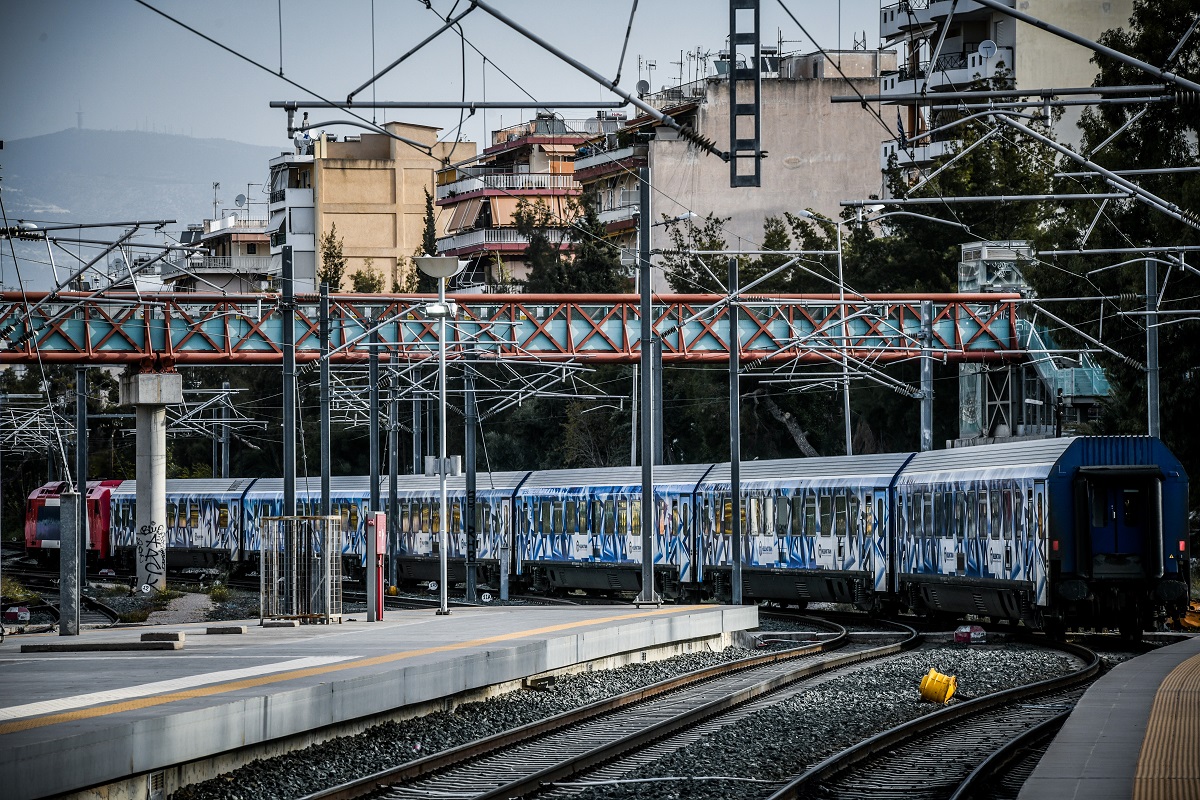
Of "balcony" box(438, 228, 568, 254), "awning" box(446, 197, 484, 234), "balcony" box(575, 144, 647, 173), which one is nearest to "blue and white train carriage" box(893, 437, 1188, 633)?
"balcony" box(575, 144, 647, 173)

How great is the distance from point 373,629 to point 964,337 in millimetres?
37910

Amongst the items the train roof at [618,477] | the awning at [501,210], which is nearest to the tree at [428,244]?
the awning at [501,210]

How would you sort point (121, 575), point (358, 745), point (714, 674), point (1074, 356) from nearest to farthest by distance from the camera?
point (358, 745)
point (714, 674)
point (1074, 356)
point (121, 575)

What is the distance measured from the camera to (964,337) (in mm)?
60438

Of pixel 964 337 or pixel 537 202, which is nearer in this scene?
pixel 964 337

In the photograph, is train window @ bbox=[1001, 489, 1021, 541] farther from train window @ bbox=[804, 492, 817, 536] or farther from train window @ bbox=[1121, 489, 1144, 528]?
train window @ bbox=[804, 492, 817, 536]

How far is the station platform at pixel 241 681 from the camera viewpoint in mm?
12727

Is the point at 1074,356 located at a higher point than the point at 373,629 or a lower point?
higher

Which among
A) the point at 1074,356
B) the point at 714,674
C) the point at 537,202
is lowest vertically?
the point at 714,674

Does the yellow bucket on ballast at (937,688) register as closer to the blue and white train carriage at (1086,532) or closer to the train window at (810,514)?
the blue and white train carriage at (1086,532)

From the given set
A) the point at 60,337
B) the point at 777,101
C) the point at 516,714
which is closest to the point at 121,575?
the point at 60,337

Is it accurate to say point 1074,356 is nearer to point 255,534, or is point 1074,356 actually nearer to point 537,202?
point 255,534

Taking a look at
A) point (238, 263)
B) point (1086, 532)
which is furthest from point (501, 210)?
point (1086, 532)

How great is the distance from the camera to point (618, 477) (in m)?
46.6
